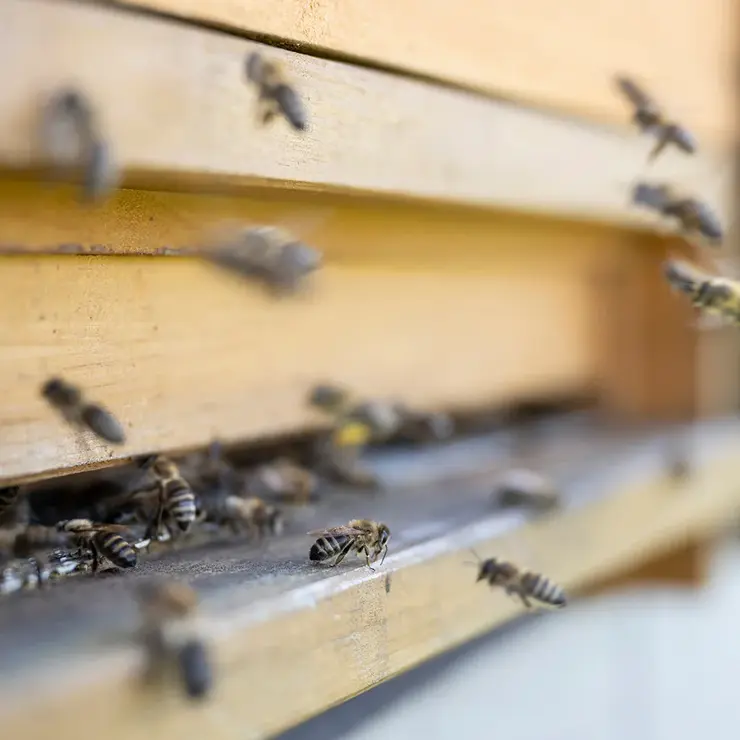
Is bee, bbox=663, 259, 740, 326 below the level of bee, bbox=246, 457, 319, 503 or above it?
above

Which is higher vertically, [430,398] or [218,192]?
[218,192]

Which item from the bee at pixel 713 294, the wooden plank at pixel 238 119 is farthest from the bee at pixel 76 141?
the bee at pixel 713 294

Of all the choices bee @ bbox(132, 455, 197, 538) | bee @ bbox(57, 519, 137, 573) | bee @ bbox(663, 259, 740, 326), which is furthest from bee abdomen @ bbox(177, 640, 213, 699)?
bee @ bbox(663, 259, 740, 326)

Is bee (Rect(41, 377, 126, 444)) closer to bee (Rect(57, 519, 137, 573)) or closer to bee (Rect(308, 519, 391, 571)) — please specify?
bee (Rect(57, 519, 137, 573))

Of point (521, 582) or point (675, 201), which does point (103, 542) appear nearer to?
point (521, 582)

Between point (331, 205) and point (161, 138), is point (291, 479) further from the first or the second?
point (161, 138)

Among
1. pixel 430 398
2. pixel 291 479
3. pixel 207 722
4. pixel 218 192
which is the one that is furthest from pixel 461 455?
pixel 207 722
